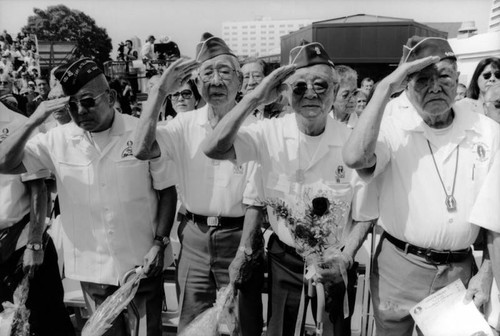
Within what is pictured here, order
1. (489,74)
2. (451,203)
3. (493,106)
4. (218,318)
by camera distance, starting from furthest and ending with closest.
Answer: (489,74)
(493,106)
(218,318)
(451,203)

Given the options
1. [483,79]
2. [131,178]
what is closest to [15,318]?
[131,178]

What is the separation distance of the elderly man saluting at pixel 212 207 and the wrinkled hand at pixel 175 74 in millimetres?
242

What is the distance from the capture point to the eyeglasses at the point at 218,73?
2.94 meters

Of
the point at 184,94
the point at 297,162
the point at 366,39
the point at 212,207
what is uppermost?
the point at 366,39

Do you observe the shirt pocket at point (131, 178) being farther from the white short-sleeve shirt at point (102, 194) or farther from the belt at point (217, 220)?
the belt at point (217, 220)

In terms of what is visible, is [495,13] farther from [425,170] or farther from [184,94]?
[184,94]

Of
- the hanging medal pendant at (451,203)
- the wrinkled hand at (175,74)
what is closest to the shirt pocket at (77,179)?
the wrinkled hand at (175,74)

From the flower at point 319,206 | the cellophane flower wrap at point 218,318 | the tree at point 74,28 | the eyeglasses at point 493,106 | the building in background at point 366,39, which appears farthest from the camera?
the tree at point 74,28

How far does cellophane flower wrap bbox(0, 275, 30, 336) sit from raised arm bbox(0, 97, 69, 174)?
2.71 ft

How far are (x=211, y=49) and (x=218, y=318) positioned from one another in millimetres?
1768

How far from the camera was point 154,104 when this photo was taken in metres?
2.48

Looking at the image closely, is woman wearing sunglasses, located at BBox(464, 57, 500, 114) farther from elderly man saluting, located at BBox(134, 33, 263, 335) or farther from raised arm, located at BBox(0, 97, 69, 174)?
raised arm, located at BBox(0, 97, 69, 174)

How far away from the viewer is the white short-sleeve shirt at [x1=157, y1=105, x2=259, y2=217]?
9.47 ft

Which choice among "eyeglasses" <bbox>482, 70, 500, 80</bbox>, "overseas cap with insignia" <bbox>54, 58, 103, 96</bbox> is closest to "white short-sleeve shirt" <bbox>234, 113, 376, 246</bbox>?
"overseas cap with insignia" <bbox>54, 58, 103, 96</bbox>
